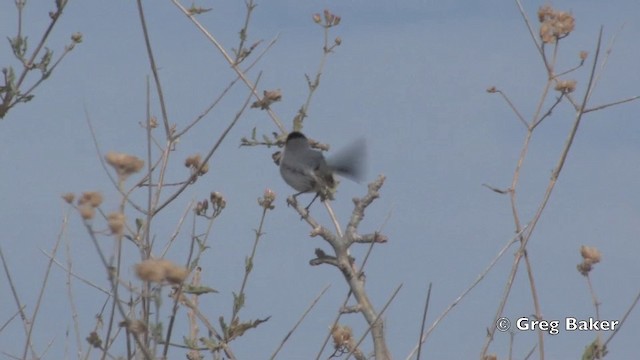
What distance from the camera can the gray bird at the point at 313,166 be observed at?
412 cm

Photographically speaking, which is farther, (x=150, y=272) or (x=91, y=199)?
(x=91, y=199)

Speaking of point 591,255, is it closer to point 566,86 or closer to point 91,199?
point 566,86

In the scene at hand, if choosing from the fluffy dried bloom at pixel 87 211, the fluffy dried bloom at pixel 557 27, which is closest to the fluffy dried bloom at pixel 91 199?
the fluffy dried bloom at pixel 87 211

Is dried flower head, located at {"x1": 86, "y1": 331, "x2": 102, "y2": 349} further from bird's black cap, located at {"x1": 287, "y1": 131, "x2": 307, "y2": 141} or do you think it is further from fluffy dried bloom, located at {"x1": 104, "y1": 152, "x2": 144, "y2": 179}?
bird's black cap, located at {"x1": 287, "y1": 131, "x2": 307, "y2": 141}

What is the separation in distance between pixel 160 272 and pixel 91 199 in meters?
0.31

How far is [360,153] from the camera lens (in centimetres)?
411

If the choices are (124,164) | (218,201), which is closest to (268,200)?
(218,201)

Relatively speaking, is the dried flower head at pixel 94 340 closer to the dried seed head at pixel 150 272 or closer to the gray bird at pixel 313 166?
the dried seed head at pixel 150 272

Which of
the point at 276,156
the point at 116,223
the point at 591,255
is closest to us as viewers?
the point at 116,223

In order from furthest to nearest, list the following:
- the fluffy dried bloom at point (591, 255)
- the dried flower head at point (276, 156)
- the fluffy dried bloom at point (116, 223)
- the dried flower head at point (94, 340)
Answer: the dried flower head at point (276, 156)
the fluffy dried bloom at point (591, 255)
the dried flower head at point (94, 340)
the fluffy dried bloom at point (116, 223)

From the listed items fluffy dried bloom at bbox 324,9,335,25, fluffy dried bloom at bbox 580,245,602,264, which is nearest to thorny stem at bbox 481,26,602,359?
fluffy dried bloom at bbox 580,245,602,264

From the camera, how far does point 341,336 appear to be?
352 centimetres

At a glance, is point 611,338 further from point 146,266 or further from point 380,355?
point 146,266

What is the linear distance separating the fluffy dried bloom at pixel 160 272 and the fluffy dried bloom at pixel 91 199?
250mm
